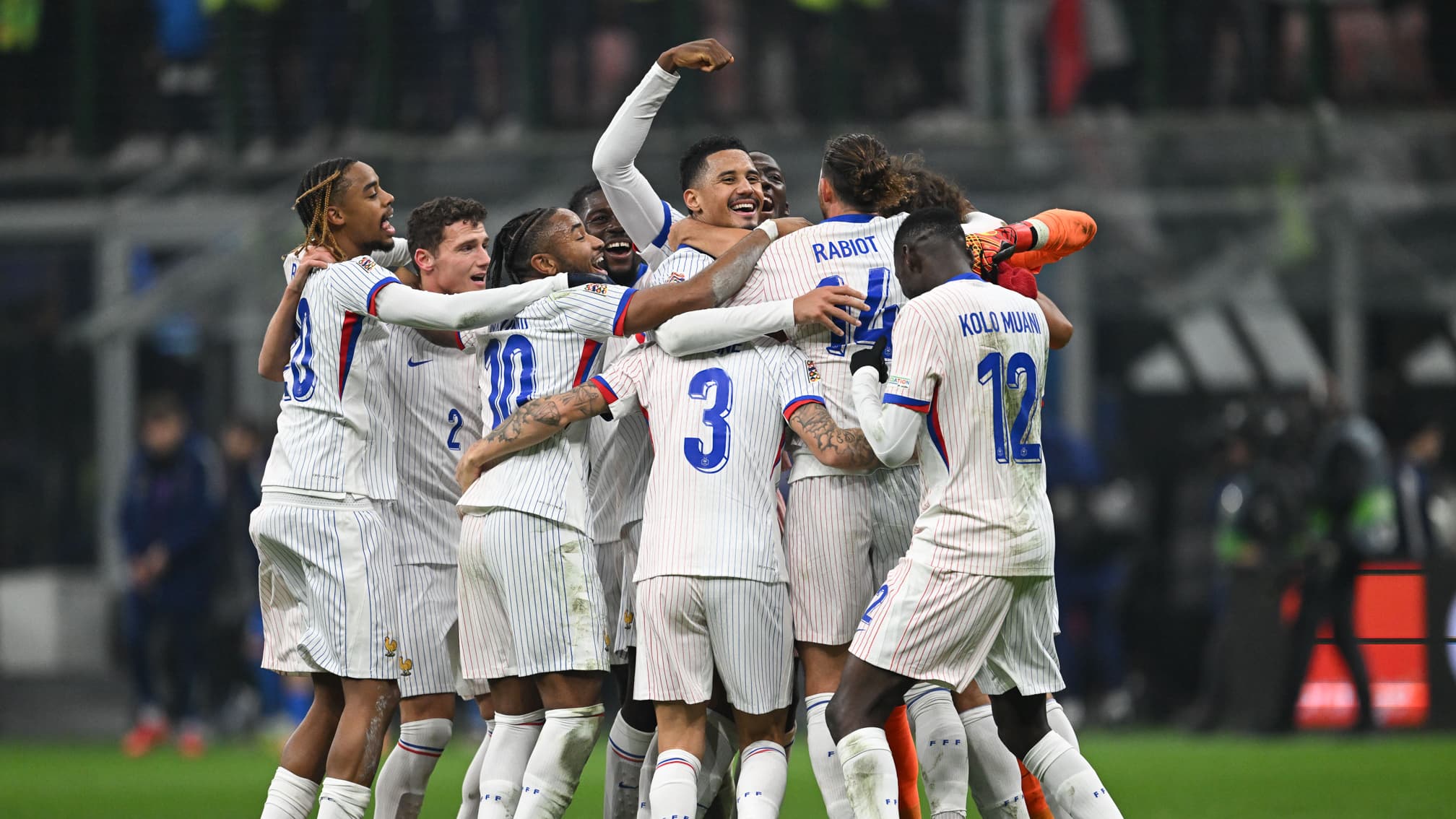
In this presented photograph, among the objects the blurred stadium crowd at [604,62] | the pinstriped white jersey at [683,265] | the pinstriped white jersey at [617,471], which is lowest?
the pinstriped white jersey at [617,471]

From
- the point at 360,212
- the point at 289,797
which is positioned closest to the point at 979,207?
the point at 360,212

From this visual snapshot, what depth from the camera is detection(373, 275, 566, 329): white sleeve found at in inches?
241

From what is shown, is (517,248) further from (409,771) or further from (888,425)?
(409,771)

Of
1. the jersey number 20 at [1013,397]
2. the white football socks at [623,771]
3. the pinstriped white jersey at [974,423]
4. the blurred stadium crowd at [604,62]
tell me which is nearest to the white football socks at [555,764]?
the white football socks at [623,771]

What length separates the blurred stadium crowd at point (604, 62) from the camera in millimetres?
18219

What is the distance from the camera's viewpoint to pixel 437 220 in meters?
7.03

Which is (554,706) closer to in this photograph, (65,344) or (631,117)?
(631,117)

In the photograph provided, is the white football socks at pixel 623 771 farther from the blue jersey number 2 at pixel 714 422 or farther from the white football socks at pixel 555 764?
the blue jersey number 2 at pixel 714 422

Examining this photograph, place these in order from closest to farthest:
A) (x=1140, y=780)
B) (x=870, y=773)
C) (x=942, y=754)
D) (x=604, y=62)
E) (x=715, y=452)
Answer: (x=870, y=773) < (x=715, y=452) < (x=942, y=754) < (x=1140, y=780) < (x=604, y=62)

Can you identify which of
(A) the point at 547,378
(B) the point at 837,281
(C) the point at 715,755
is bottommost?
(C) the point at 715,755

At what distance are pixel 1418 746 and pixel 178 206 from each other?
1276 centimetres

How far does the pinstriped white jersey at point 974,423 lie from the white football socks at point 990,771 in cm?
84

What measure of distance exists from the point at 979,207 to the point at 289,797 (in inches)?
436

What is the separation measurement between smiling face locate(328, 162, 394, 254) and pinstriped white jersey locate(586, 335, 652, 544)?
93 cm
